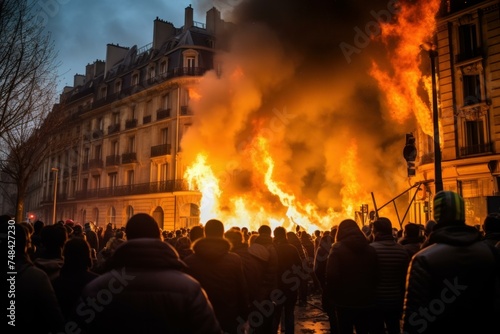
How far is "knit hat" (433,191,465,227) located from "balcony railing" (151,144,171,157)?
27.5 metres

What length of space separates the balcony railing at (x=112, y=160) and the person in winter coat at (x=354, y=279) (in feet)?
104

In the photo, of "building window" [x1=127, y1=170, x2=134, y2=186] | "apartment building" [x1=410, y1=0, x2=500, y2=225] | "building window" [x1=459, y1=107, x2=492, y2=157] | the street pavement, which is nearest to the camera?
the street pavement

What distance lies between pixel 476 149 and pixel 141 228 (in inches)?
702

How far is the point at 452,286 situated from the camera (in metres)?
2.63

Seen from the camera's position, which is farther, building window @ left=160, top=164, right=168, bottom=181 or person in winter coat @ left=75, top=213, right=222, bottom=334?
building window @ left=160, top=164, right=168, bottom=181

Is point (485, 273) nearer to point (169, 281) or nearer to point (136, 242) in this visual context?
point (169, 281)

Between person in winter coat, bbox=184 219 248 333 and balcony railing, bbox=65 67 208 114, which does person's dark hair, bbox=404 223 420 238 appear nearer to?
person in winter coat, bbox=184 219 248 333

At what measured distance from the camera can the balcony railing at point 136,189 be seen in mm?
28172

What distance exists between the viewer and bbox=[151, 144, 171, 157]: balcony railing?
96.7ft

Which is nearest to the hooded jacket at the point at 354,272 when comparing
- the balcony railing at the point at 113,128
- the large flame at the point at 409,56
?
the large flame at the point at 409,56

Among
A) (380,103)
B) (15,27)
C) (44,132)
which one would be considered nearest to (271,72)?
(380,103)

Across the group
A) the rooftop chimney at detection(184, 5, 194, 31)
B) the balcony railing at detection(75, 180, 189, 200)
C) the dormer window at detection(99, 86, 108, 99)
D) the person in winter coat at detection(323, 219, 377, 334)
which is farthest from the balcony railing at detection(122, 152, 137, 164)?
the person in winter coat at detection(323, 219, 377, 334)

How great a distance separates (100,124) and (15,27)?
94.3 ft

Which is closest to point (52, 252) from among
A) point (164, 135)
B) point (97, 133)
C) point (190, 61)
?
point (190, 61)
